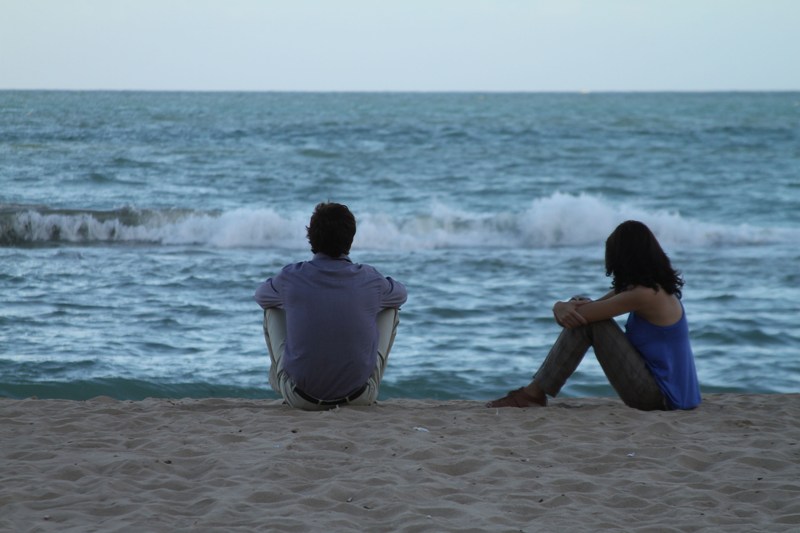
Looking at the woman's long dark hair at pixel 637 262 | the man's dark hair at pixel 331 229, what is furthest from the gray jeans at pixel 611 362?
the man's dark hair at pixel 331 229

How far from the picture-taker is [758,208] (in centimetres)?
1909

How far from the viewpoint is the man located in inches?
199

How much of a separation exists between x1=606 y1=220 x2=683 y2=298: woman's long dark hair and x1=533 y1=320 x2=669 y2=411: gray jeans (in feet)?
0.84

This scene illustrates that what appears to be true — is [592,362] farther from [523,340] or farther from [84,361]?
[84,361]

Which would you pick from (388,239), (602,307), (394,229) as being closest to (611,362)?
(602,307)

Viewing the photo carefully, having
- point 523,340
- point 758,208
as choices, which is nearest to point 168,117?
point 758,208

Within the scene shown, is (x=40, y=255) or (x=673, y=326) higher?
(x=673, y=326)

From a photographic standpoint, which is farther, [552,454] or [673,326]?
[673,326]

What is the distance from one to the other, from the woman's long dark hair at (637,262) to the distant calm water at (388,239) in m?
2.23

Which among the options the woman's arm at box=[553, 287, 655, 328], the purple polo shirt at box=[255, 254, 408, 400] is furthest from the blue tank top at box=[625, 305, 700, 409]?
the purple polo shirt at box=[255, 254, 408, 400]

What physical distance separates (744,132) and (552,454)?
34934mm

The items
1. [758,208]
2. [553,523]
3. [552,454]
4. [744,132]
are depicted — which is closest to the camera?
[553,523]

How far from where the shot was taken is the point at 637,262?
5.12m

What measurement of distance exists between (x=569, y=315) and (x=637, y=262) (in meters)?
0.45
